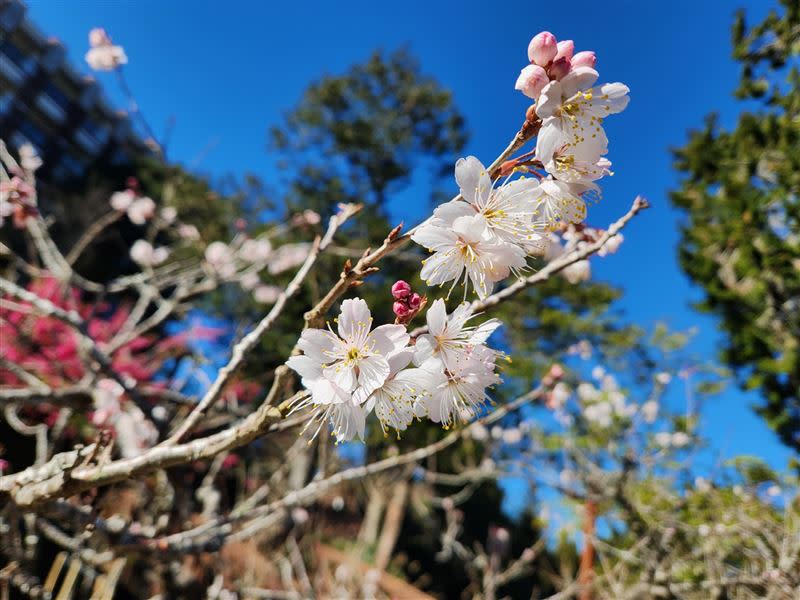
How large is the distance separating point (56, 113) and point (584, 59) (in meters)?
19.4

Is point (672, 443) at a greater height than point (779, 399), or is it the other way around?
point (779, 399)

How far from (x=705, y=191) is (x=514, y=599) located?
7.95 m

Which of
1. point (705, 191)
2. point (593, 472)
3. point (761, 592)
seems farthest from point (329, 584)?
point (705, 191)

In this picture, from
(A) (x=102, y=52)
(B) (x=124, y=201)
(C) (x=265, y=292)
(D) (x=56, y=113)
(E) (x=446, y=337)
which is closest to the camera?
(E) (x=446, y=337)

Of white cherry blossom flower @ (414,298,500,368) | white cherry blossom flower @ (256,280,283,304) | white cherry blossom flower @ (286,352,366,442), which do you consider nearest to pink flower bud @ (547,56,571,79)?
white cherry blossom flower @ (414,298,500,368)

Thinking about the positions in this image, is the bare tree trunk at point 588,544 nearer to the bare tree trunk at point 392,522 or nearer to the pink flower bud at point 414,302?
the pink flower bud at point 414,302

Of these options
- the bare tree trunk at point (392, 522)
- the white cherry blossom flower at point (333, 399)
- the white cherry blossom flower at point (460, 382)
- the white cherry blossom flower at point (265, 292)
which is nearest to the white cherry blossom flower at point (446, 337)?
the white cherry blossom flower at point (460, 382)

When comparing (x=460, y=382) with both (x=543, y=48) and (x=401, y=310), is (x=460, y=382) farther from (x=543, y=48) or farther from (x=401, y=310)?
(x=543, y=48)

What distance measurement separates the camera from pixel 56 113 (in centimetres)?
1504

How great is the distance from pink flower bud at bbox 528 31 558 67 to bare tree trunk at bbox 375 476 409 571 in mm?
7920

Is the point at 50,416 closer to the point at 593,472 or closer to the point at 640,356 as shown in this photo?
the point at 593,472

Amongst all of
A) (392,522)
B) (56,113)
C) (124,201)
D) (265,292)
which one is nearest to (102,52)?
(124,201)

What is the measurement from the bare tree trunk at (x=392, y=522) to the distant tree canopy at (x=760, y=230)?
17.8 ft

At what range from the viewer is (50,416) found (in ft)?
17.5
